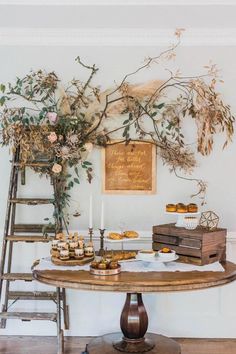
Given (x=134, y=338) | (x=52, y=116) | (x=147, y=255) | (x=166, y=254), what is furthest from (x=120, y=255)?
(x=52, y=116)

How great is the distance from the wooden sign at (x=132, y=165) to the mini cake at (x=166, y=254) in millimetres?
753

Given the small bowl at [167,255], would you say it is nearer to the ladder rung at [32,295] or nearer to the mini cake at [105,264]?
the mini cake at [105,264]

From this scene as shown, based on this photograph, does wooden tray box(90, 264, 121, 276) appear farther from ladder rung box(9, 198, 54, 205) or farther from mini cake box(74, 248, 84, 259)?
ladder rung box(9, 198, 54, 205)

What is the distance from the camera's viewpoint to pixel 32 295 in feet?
12.1

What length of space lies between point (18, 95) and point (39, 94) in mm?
162

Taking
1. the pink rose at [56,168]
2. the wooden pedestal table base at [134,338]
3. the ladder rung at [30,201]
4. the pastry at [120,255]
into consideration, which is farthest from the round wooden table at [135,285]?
the pink rose at [56,168]

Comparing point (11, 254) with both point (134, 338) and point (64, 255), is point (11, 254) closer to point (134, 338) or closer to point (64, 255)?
point (64, 255)

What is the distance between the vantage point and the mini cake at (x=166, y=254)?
10.1ft

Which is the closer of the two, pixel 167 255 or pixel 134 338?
pixel 167 255

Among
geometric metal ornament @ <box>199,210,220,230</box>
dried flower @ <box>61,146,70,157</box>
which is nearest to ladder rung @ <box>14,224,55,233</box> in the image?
dried flower @ <box>61,146,70,157</box>

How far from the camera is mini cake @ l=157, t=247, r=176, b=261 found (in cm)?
307

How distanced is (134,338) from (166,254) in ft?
2.19

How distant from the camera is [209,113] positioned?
3688 millimetres

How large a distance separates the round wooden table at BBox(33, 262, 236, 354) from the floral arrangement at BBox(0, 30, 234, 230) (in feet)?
2.97
